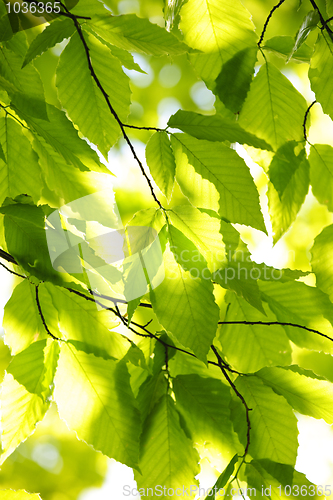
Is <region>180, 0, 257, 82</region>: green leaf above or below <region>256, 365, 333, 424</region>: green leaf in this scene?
above

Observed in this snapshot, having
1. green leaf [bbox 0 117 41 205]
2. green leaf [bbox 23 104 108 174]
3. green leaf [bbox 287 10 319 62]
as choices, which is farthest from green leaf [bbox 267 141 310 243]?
green leaf [bbox 0 117 41 205]

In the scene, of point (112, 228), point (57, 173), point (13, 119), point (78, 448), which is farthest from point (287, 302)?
point (78, 448)

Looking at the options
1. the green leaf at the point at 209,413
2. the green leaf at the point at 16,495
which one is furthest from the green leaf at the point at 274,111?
the green leaf at the point at 16,495

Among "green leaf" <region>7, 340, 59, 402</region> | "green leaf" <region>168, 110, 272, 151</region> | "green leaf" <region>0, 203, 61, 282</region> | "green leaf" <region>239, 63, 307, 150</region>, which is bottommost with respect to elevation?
"green leaf" <region>7, 340, 59, 402</region>

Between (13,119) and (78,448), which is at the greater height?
(13,119)

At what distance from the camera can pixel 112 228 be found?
0.47 m

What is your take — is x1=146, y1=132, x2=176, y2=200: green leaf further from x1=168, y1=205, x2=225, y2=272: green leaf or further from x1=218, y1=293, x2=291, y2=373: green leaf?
x1=218, y1=293, x2=291, y2=373: green leaf

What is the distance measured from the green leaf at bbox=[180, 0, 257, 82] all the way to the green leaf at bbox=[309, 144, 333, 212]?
196mm

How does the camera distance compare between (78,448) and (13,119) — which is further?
(78,448)

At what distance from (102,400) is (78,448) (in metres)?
2.36

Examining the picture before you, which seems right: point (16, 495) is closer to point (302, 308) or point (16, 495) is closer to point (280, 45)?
point (302, 308)

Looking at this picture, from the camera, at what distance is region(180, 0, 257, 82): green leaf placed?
1.31 ft

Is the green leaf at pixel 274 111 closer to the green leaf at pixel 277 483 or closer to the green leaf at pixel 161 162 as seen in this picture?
the green leaf at pixel 161 162

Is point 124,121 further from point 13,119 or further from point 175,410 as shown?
point 175,410
